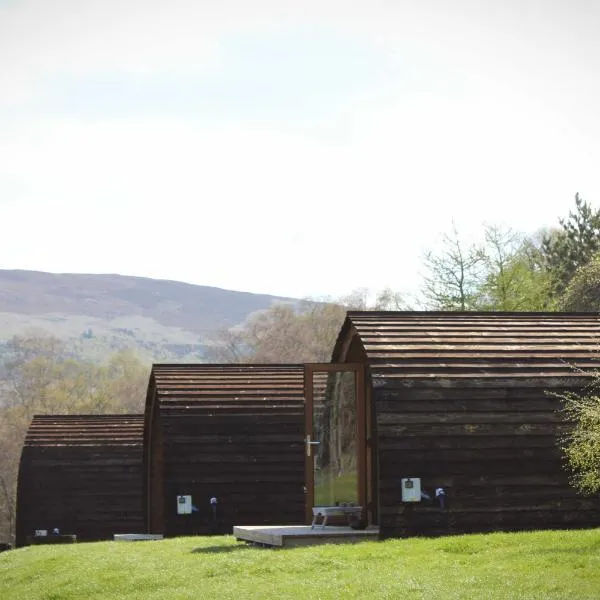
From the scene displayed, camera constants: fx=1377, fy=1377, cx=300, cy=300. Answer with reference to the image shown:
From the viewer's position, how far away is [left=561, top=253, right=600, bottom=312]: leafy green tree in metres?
47.4

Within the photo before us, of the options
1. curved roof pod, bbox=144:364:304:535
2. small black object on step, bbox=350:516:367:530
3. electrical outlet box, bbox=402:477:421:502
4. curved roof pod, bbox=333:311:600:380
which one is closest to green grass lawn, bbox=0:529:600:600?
electrical outlet box, bbox=402:477:421:502

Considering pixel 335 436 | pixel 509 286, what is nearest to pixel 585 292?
pixel 509 286

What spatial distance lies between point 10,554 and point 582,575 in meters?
13.3

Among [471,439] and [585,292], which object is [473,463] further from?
[585,292]

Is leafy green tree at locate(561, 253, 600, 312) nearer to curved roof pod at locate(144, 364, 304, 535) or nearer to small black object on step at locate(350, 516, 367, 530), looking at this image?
curved roof pod at locate(144, 364, 304, 535)

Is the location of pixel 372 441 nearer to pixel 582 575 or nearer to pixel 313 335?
pixel 582 575

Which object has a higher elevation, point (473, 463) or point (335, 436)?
point (335, 436)

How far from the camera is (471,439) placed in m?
20.7

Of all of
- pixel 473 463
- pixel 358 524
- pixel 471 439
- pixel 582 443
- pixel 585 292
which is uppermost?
pixel 585 292

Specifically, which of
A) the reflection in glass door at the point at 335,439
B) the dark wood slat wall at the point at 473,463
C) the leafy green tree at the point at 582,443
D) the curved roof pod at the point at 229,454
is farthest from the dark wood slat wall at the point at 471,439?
the curved roof pod at the point at 229,454

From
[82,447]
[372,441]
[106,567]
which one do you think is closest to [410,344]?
[372,441]

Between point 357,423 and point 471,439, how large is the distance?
7.13 ft

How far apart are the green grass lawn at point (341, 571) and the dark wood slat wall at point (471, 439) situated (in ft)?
5.68

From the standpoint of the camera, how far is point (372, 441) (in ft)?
71.2
